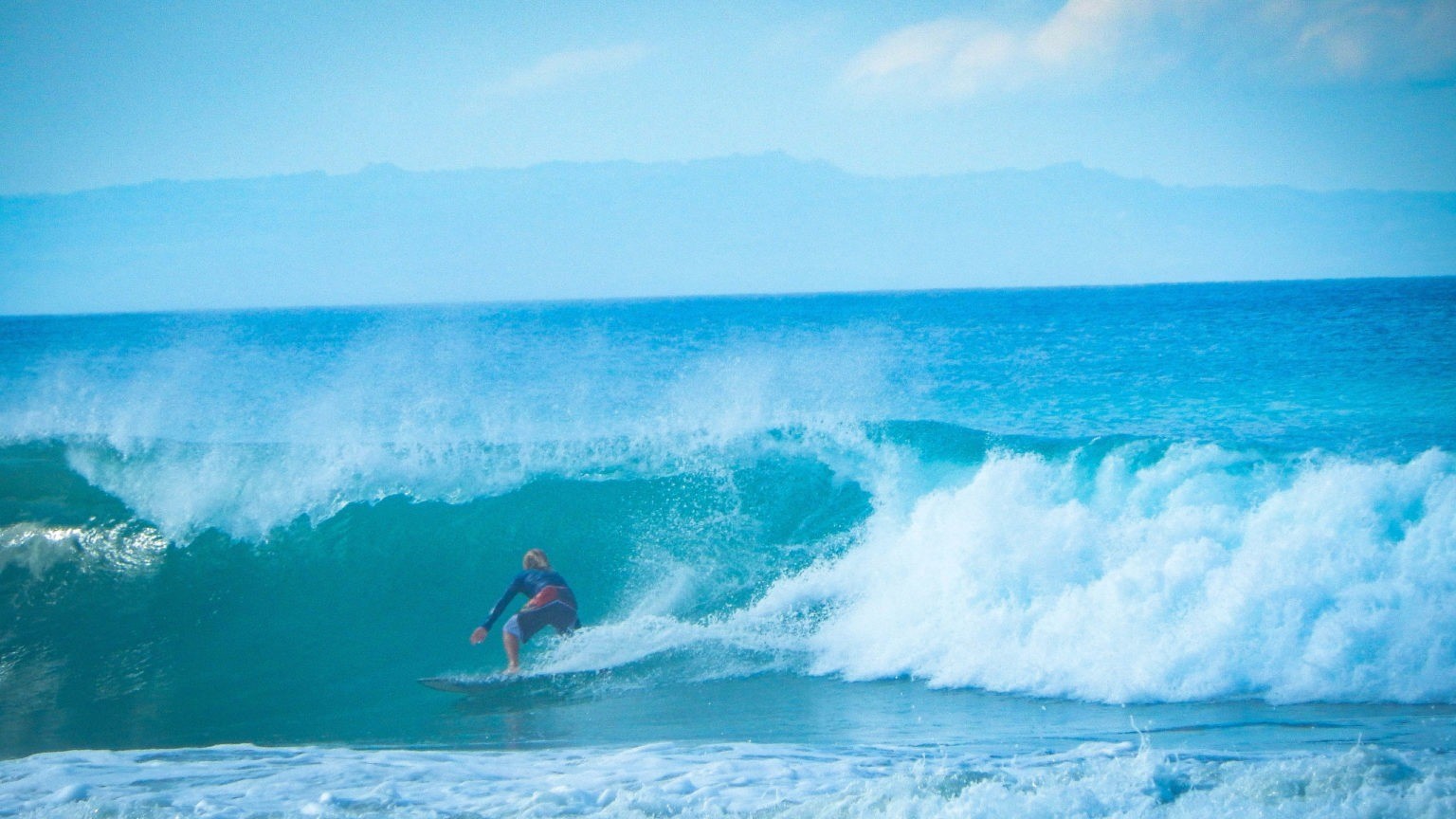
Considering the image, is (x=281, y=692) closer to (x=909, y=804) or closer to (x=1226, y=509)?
(x=909, y=804)

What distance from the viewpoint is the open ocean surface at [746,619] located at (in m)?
4.93

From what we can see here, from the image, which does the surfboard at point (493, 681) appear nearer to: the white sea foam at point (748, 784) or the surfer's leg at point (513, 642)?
the surfer's leg at point (513, 642)

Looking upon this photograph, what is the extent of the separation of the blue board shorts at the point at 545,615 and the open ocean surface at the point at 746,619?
0.25m

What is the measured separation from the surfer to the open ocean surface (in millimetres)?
265

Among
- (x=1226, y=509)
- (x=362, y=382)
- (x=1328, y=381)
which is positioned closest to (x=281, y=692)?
(x=1226, y=509)

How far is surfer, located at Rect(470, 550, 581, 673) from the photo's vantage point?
743cm

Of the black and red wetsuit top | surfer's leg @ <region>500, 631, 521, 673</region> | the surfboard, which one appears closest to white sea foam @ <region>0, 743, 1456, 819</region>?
the surfboard

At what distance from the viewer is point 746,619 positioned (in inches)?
336

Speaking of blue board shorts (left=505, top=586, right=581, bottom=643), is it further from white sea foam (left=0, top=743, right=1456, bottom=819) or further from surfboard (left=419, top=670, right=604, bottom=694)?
white sea foam (left=0, top=743, right=1456, bottom=819)

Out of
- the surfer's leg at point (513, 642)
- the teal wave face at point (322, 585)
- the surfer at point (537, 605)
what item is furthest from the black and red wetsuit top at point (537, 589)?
the teal wave face at point (322, 585)

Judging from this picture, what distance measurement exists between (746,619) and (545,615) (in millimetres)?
1917

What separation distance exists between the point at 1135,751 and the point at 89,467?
11353 millimetres

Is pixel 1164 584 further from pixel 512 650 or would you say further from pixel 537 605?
pixel 512 650

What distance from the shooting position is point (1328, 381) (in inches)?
773
